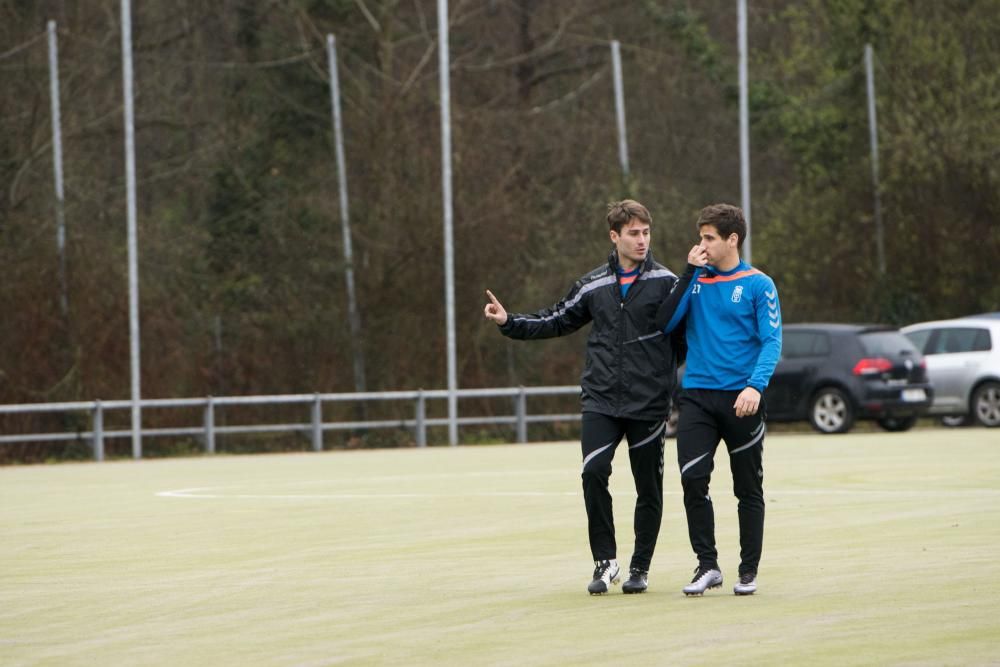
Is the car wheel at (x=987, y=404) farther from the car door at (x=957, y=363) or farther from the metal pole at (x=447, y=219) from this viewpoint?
the metal pole at (x=447, y=219)

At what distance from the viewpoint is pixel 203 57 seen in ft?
145

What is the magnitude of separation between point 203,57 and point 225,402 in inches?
597

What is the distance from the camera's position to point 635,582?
10.4 m

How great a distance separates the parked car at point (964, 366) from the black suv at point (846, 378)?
917mm

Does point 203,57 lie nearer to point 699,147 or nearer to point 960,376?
point 699,147

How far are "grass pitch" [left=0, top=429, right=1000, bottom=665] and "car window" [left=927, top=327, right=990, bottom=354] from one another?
11.2 m

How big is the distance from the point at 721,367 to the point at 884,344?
21.1 m

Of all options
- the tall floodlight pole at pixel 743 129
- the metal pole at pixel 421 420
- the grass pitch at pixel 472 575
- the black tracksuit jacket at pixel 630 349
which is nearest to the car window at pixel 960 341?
the tall floodlight pole at pixel 743 129

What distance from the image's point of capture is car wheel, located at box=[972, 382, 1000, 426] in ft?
103

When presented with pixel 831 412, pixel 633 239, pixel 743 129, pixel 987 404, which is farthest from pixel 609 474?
pixel 743 129

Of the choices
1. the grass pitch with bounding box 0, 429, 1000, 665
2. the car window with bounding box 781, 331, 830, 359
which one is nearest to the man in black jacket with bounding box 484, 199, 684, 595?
the grass pitch with bounding box 0, 429, 1000, 665

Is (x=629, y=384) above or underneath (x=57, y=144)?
underneath

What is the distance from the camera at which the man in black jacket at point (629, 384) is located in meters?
10.5

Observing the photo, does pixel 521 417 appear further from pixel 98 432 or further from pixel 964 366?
pixel 98 432
